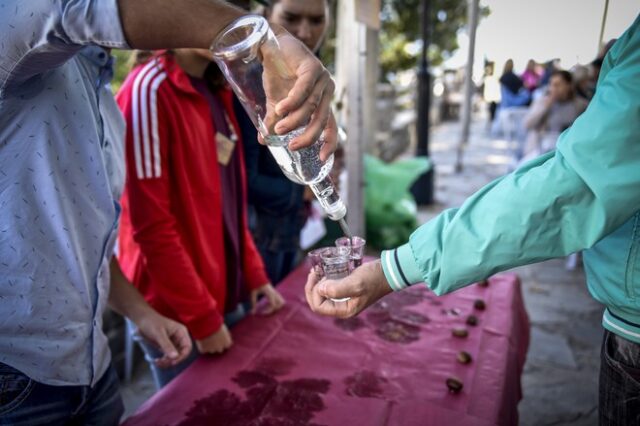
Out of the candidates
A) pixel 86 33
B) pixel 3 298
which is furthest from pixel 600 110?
pixel 3 298

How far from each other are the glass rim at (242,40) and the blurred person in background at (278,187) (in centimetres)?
122

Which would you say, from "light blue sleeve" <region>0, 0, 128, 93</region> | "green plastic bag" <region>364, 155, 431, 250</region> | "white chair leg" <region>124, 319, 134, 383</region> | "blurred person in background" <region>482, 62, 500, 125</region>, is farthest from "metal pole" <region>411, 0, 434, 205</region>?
"light blue sleeve" <region>0, 0, 128, 93</region>

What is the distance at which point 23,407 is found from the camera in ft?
3.06

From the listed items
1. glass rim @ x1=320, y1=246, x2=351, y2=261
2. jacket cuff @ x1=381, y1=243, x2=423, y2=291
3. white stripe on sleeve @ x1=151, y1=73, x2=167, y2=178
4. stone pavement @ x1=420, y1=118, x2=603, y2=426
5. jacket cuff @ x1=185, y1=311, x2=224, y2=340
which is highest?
white stripe on sleeve @ x1=151, y1=73, x2=167, y2=178

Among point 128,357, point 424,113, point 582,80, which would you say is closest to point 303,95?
point 128,357

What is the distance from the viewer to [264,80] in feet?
2.80

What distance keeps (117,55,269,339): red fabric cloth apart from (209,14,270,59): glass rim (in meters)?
0.69

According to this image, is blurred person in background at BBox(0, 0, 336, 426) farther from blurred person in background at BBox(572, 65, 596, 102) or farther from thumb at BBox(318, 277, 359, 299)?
blurred person in background at BBox(572, 65, 596, 102)

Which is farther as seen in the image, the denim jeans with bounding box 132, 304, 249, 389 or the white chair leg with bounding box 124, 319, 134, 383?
the white chair leg with bounding box 124, 319, 134, 383

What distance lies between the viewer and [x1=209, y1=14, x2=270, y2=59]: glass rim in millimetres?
767

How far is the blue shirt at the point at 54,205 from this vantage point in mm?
803

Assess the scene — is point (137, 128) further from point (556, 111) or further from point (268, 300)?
point (556, 111)

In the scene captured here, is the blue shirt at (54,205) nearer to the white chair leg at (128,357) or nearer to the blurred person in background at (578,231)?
the blurred person in background at (578,231)

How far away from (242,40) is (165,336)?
0.93 m
